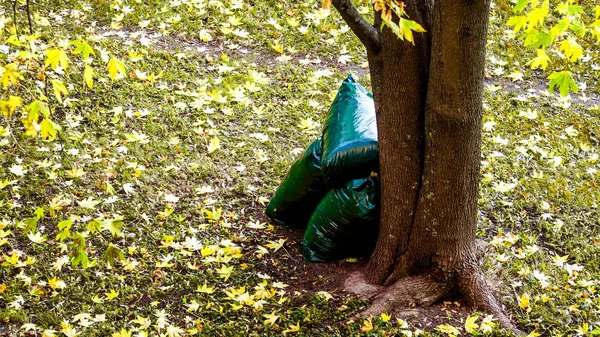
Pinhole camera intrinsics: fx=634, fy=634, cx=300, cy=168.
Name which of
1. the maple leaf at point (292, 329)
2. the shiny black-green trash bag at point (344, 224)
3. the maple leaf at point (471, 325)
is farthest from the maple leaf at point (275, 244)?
the maple leaf at point (471, 325)

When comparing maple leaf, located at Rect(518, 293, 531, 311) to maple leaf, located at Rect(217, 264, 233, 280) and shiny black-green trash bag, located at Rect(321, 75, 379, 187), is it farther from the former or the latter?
maple leaf, located at Rect(217, 264, 233, 280)

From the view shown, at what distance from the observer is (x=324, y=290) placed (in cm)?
347

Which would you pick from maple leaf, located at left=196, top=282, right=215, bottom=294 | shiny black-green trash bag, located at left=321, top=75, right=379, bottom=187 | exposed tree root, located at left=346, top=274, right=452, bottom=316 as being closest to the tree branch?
shiny black-green trash bag, located at left=321, top=75, right=379, bottom=187

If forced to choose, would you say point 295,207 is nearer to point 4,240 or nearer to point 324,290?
point 324,290

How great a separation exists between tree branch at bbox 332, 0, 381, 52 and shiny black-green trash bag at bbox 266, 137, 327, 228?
33.5 inches

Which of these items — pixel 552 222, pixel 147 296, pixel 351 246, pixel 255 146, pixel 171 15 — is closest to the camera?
pixel 147 296

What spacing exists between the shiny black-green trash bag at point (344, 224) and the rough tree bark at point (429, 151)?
0.15 meters

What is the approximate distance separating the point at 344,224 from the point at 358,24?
113cm

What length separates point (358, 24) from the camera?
10.1 ft

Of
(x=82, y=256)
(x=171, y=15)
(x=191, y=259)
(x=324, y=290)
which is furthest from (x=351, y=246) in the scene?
(x=171, y=15)

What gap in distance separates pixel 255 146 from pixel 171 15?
7.59ft

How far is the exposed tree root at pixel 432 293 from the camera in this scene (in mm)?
3229

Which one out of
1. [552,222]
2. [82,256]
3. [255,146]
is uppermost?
[82,256]

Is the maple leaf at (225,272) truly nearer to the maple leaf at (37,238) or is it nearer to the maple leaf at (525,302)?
the maple leaf at (37,238)
